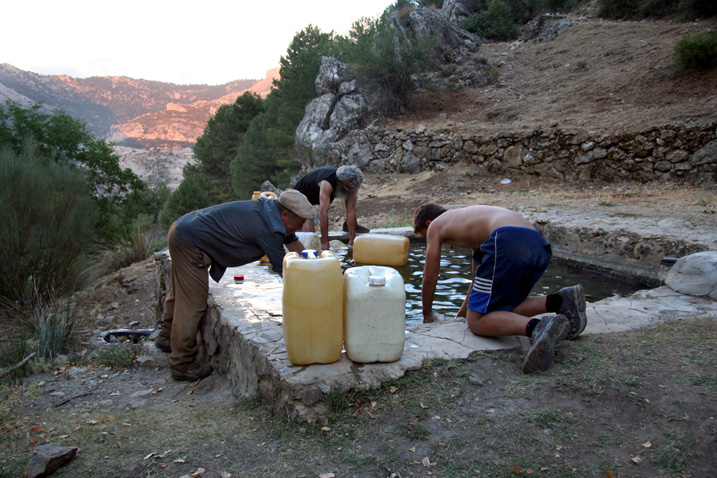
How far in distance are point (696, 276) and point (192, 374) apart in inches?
187

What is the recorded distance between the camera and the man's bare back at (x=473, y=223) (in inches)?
134

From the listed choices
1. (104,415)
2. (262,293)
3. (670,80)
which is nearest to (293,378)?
(104,415)

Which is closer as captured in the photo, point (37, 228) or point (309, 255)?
point (309, 255)

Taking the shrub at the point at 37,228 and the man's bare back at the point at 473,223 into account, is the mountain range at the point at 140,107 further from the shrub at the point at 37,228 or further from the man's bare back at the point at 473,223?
the man's bare back at the point at 473,223

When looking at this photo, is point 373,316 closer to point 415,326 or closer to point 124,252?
point 415,326

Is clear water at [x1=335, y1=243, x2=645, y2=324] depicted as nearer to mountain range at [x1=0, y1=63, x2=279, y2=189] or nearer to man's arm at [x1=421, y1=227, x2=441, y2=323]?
man's arm at [x1=421, y1=227, x2=441, y2=323]

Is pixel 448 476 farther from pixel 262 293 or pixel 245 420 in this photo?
pixel 262 293

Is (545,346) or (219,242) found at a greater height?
(219,242)

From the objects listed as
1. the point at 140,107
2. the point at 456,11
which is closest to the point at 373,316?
the point at 456,11

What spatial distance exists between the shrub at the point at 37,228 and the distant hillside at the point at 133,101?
97.8 metres

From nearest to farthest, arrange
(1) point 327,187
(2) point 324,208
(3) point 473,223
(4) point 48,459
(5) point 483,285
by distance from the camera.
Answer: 1. (4) point 48,459
2. (5) point 483,285
3. (3) point 473,223
4. (2) point 324,208
5. (1) point 327,187

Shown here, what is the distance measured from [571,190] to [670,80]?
6592 millimetres

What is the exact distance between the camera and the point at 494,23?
30062 millimetres

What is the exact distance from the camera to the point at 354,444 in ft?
7.74
